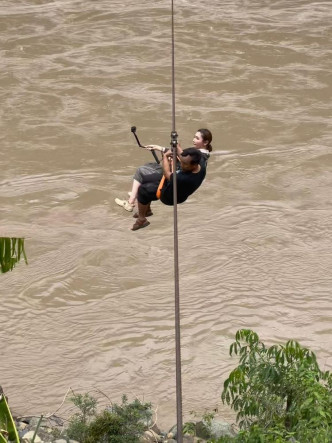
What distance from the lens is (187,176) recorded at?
783cm

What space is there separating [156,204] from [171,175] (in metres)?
4.14

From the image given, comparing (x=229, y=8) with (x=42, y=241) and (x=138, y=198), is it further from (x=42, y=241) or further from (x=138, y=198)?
(x=138, y=198)

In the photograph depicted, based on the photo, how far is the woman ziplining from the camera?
771 cm

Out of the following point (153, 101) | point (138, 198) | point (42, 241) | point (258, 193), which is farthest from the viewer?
point (153, 101)

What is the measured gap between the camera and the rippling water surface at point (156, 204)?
862 cm

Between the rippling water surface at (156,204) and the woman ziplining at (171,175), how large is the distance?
4.14ft

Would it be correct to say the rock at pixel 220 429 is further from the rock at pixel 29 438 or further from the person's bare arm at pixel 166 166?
the person's bare arm at pixel 166 166

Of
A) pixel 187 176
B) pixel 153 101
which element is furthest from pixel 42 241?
pixel 153 101

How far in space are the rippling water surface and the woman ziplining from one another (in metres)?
1.26

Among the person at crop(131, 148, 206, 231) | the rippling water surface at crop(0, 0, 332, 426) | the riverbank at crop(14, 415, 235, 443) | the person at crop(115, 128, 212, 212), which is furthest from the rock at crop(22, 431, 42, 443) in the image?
the person at crop(115, 128, 212, 212)

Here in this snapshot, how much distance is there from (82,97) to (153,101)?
3.68 feet

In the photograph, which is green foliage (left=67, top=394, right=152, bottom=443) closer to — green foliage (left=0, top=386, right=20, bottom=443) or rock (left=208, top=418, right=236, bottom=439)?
rock (left=208, top=418, right=236, bottom=439)

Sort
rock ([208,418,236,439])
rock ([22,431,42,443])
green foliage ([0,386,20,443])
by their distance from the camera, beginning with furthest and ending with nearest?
rock ([208,418,236,439]) → rock ([22,431,42,443]) → green foliage ([0,386,20,443])

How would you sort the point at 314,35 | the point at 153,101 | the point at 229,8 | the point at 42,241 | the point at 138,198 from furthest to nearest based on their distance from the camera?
the point at 229,8
the point at 314,35
the point at 153,101
the point at 42,241
the point at 138,198
